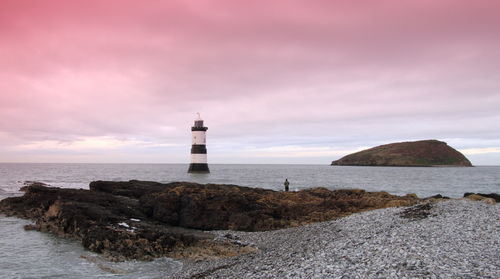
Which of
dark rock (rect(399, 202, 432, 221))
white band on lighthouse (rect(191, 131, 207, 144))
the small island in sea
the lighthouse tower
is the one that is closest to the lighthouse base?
the lighthouse tower

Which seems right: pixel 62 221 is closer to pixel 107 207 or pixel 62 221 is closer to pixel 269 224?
pixel 107 207

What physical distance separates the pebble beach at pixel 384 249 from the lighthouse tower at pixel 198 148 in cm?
5488

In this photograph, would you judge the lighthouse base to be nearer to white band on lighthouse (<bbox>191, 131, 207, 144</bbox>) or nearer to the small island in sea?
white band on lighthouse (<bbox>191, 131, 207, 144</bbox>)

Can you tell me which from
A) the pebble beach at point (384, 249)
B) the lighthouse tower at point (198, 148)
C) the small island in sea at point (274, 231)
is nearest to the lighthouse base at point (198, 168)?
the lighthouse tower at point (198, 148)

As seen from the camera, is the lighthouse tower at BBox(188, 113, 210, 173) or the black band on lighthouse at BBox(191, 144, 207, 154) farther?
the black band on lighthouse at BBox(191, 144, 207, 154)

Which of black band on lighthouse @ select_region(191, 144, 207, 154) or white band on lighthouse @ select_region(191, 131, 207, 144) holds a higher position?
white band on lighthouse @ select_region(191, 131, 207, 144)

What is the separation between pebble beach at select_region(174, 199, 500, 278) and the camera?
436 inches

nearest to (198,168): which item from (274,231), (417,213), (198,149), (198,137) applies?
(198,149)

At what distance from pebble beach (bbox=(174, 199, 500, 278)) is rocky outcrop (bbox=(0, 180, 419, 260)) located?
227 cm

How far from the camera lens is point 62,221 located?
2395 centimetres

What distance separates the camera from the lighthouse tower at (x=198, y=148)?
76250mm

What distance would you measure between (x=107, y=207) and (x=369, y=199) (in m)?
21.5

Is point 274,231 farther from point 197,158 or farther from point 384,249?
point 197,158

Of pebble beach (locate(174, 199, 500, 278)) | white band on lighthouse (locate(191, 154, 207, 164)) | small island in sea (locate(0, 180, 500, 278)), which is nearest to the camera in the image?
pebble beach (locate(174, 199, 500, 278))
